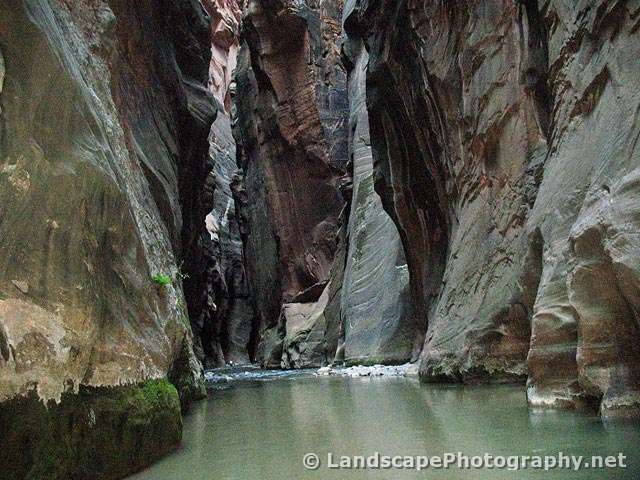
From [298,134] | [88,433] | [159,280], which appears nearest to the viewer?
[88,433]

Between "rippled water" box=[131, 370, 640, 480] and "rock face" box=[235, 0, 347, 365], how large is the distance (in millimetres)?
21635

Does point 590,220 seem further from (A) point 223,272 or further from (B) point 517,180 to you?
(A) point 223,272

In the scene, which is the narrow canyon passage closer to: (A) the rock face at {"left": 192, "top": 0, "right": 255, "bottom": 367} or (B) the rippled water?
(B) the rippled water

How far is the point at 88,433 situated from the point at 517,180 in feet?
24.9

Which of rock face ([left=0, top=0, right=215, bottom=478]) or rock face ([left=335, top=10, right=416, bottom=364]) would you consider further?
rock face ([left=335, top=10, right=416, bottom=364])

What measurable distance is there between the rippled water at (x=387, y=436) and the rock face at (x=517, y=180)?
67cm

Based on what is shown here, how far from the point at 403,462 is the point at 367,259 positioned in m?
16.0

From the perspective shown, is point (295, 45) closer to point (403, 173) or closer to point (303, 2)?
point (303, 2)

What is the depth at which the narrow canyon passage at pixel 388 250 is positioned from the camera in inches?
119

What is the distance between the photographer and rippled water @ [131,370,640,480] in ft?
10.5

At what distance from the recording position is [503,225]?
8977 millimetres

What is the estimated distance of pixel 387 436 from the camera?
4312 mm

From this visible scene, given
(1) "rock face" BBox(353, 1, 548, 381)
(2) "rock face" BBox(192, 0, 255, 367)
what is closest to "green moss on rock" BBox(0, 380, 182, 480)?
(1) "rock face" BBox(353, 1, 548, 381)

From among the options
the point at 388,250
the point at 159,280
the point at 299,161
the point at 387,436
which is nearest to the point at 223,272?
the point at 299,161
